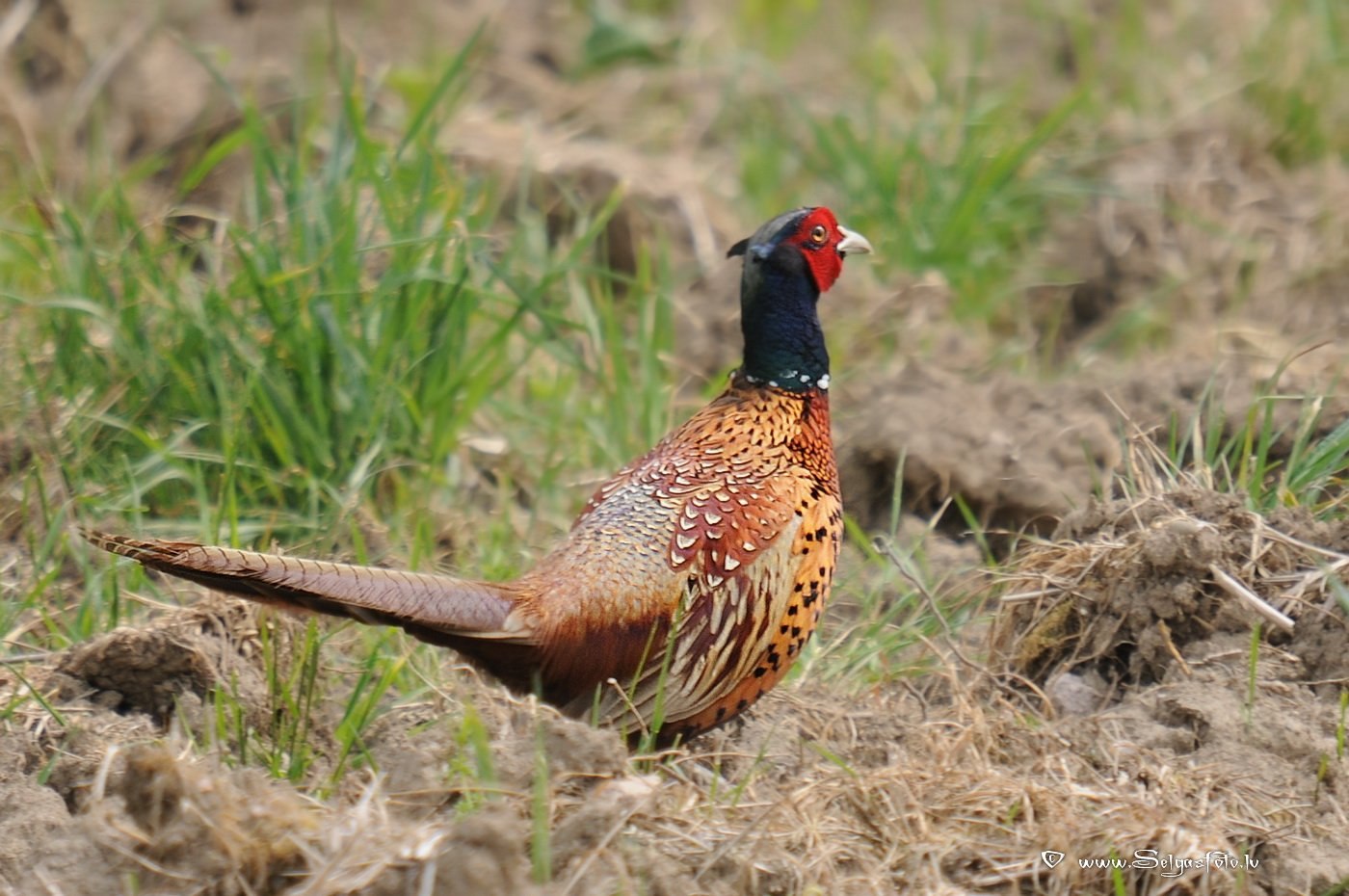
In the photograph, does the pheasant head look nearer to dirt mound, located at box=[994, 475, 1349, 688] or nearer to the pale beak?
the pale beak

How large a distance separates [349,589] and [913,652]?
1401mm

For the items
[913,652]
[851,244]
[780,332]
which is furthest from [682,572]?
[851,244]

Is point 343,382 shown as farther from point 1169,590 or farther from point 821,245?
point 1169,590

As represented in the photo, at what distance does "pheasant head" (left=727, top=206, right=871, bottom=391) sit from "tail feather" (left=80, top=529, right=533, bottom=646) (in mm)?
802

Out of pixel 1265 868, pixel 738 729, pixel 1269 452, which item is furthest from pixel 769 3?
pixel 1265 868

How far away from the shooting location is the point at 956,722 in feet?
10.8

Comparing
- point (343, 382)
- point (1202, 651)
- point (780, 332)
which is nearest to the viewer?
point (1202, 651)

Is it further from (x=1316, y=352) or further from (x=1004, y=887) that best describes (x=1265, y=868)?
(x=1316, y=352)

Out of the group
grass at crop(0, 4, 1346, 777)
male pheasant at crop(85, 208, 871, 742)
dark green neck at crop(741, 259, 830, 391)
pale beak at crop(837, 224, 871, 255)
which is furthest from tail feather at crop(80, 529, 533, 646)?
pale beak at crop(837, 224, 871, 255)

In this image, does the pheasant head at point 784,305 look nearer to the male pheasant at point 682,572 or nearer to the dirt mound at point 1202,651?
the male pheasant at point 682,572

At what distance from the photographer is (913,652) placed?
383cm

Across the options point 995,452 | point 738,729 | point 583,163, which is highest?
point 583,163

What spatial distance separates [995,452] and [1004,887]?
1.66 m

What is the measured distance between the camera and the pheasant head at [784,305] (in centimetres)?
359
